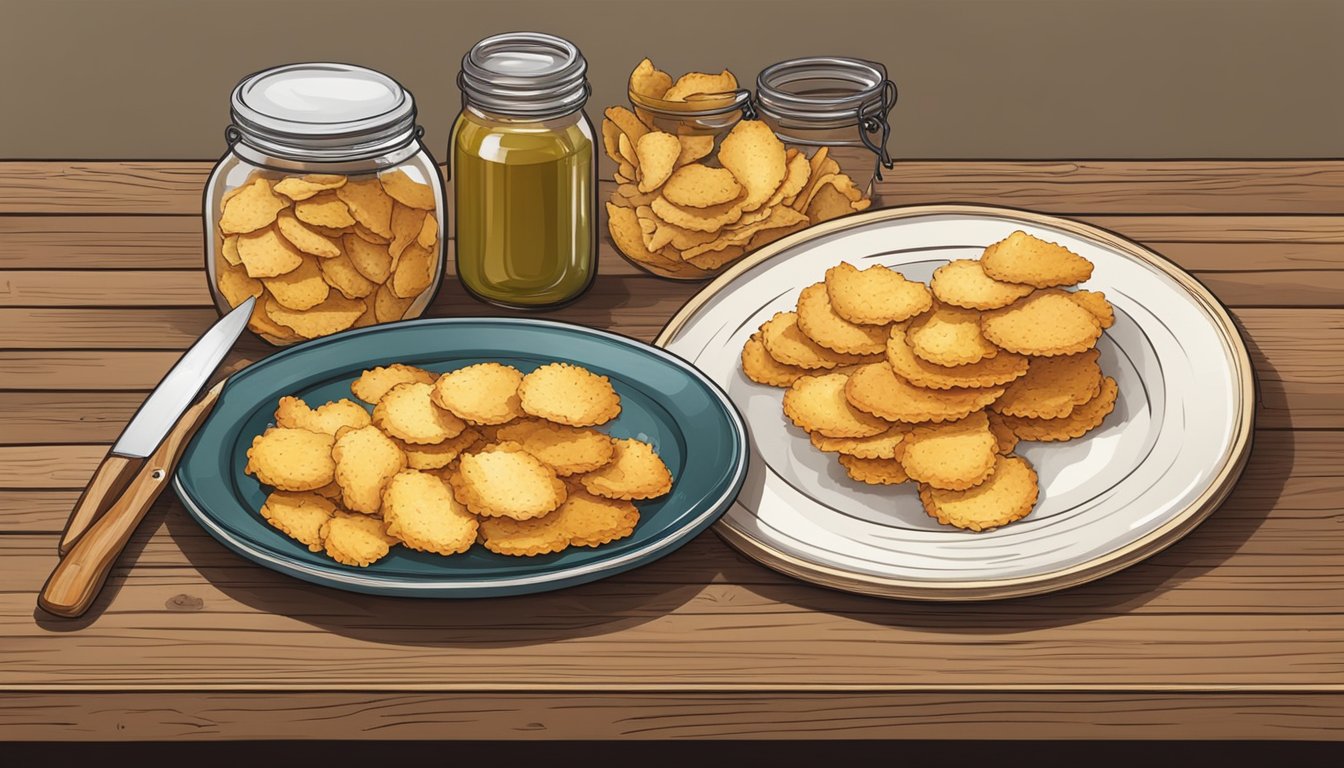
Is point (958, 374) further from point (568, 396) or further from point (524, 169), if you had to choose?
point (524, 169)

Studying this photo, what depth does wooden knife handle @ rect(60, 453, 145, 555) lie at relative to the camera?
999mm

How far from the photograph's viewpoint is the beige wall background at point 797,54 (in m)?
2.09

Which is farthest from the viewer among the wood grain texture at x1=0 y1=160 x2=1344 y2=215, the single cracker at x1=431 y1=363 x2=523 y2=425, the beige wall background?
the beige wall background

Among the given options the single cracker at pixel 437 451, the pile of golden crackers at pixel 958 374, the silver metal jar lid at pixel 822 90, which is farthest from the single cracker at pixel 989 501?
the silver metal jar lid at pixel 822 90

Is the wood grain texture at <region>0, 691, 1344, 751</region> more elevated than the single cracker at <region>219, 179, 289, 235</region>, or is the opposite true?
the single cracker at <region>219, 179, 289, 235</region>

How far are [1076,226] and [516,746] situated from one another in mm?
772

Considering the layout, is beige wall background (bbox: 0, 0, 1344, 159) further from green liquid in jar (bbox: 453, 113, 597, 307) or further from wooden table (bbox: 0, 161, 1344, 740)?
wooden table (bbox: 0, 161, 1344, 740)

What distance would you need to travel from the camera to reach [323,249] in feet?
3.85

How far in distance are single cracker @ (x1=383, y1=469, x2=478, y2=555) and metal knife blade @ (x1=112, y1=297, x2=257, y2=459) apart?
0.21m

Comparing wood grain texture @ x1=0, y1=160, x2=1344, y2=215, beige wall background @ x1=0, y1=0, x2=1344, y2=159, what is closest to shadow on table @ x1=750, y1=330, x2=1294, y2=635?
wood grain texture @ x1=0, y1=160, x2=1344, y2=215

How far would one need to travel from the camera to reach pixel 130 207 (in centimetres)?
154

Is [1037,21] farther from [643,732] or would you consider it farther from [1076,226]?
[643,732]

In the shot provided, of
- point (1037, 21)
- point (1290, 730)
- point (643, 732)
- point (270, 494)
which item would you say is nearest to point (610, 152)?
point (270, 494)

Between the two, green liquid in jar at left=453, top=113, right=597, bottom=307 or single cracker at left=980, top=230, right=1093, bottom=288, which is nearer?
single cracker at left=980, top=230, right=1093, bottom=288
